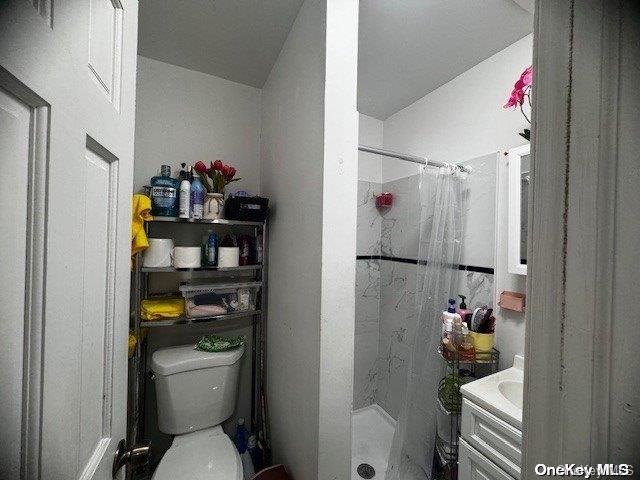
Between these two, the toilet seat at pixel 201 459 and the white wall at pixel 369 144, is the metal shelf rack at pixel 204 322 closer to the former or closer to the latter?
the toilet seat at pixel 201 459

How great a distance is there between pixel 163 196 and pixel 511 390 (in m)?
1.83

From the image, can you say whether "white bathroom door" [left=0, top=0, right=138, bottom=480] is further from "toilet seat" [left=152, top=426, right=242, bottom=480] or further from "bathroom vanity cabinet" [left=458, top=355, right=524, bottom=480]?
"bathroom vanity cabinet" [left=458, top=355, right=524, bottom=480]

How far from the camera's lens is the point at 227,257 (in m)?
1.39

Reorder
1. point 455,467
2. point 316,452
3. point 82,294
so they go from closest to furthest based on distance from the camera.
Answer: point 82,294 → point 316,452 → point 455,467

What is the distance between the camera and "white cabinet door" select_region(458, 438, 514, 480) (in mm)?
942

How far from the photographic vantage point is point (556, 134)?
0.28 metres

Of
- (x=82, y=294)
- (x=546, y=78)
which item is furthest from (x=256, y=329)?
(x=546, y=78)

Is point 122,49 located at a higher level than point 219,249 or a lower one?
higher

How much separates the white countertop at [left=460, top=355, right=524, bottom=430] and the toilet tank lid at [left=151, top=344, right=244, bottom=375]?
44.2 inches

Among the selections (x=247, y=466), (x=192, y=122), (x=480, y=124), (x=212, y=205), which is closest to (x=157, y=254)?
(x=212, y=205)

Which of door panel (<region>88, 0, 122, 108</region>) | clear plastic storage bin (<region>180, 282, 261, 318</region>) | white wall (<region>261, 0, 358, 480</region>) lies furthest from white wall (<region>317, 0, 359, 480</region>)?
clear plastic storage bin (<region>180, 282, 261, 318</region>)

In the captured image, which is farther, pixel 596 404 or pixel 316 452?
pixel 316 452

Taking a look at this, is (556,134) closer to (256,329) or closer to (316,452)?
(316,452)

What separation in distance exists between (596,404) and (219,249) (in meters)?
1.39
